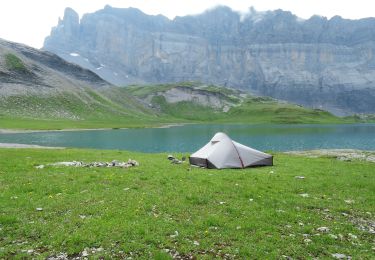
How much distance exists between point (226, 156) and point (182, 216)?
1798 centimetres

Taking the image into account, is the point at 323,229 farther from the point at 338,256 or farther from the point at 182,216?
the point at 182,216

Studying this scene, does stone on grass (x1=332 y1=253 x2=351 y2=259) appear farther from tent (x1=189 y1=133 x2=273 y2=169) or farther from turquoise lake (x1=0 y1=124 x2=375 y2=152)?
turquoise lake (x1=0 y1=124 x2=375 y2=152)

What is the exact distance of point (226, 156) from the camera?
34562 millimetres

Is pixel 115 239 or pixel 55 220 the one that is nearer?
pixel 115 239

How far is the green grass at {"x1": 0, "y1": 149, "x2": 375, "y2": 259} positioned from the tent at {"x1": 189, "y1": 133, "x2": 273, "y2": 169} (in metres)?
6.89

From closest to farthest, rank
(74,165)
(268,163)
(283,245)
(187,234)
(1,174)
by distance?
1. (283,245)
2. (187,234)
3. (1,174)
4. (74,165)
5. (268,163)

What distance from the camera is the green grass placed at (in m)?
13.7

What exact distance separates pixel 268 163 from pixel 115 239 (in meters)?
25.7

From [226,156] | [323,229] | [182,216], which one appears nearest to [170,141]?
[226,156]

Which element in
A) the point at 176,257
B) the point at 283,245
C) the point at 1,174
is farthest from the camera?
the point at 1,174

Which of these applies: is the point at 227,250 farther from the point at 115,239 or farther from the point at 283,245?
the point at 115,239

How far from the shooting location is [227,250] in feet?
44.3

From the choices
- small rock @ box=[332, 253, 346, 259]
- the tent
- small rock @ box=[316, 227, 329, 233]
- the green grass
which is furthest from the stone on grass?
the tent

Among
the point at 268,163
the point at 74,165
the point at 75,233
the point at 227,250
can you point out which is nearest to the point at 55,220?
the point at 75,233
